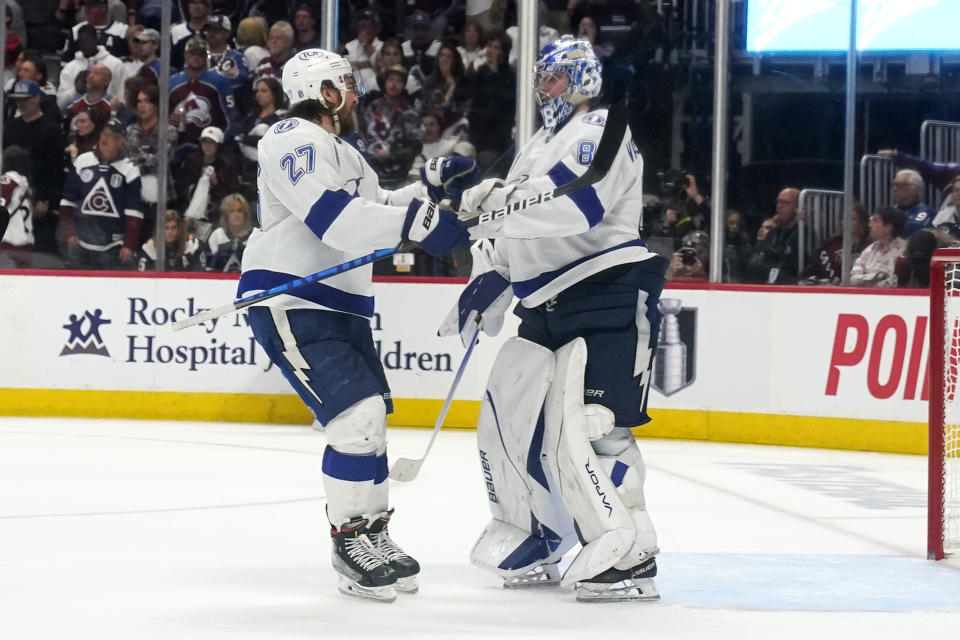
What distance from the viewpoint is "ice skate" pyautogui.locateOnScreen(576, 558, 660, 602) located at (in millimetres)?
3168

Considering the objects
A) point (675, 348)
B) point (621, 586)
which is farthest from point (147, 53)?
point (621, 586)

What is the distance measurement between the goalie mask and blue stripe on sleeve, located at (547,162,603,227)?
193 mm

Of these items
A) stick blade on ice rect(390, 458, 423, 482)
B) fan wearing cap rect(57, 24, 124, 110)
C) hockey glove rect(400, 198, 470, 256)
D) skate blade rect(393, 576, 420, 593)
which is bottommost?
skate blade rect(393, 576, 420, 593)

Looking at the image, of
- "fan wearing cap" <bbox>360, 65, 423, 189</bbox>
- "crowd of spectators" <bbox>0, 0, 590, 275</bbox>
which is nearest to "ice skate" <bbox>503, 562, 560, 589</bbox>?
"crowd of spectators" <bbox>0, 0, 590, 275</bbox>

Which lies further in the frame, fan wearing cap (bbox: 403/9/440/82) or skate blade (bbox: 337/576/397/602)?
fan wearing cap (bbox: 403/9/440/82)

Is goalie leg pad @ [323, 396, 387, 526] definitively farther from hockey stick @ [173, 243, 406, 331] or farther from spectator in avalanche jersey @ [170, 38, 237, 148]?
spectator in avalanche jersey @ [170, 38, 237, 148]

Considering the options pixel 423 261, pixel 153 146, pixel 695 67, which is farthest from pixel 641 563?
pixel 153 146

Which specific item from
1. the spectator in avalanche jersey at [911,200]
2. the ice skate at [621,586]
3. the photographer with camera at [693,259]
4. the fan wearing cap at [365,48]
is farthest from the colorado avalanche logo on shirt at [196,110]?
the ice skate at [621,586]

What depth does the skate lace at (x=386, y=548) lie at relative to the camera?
3.21 m

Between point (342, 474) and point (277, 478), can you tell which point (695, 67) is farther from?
point (342, 474)

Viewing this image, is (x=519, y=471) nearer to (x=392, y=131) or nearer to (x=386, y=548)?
(x=386, y=548)

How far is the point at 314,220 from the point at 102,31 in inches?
250

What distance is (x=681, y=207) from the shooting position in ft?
24.9

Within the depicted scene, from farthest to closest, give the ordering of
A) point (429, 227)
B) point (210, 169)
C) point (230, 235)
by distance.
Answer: point (210, 169) < point (230, 235) < point (429, 227)
